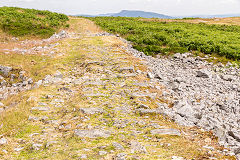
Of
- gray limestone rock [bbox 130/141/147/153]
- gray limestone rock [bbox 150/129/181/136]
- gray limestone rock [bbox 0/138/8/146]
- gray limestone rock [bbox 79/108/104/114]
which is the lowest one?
gray limestone rock [bbox 130/141/147/153]

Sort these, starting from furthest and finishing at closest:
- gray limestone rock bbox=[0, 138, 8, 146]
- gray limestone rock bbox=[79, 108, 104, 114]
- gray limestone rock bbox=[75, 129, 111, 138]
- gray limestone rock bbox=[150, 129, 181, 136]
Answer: gray limestone rock bbox=[79, 108, 104, 114] → gray limestone rock bbox=[150, 129, 181, 136] → gray limestone rock bbox=[75, 129, 111, 138] → gray limestone rock bbox=[0, 138, 8, 146]

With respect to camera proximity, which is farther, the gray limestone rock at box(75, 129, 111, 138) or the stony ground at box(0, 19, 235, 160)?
the gray limestone rock at box(75, 129, 111, 138)

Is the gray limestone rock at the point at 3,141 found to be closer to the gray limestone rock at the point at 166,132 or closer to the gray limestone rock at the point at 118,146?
A: the gray limestone rock at the point at 118,146

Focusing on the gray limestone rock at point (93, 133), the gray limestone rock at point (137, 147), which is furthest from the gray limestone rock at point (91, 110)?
the gray limestone rock at point (137, 147)

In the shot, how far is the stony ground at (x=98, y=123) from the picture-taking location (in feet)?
22.1

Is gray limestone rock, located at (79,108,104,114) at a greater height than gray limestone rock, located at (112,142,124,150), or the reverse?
gray limestone rock, located at (79,108,104,114)

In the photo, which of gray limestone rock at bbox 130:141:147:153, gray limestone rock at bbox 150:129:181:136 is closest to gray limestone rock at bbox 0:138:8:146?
gray limestone rock at bbox 130:141:147:153

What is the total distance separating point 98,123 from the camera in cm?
868

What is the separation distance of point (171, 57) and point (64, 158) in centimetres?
1831

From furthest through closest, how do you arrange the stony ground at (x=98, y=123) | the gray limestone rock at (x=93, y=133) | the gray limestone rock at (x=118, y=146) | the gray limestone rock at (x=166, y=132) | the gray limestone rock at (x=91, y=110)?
the gray limestone rock at (x=91, y=110) < the gray limestone rock at (x=166, y=132) < the gray limestone rock at (x=93, y=133) < the gray limestone rock at (x=118, y=146) < the stony ground at (x=98, y=123)

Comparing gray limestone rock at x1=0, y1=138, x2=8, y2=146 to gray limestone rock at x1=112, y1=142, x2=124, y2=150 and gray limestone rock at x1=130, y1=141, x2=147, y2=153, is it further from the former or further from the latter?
gray limestone rock at x1=130, y1=141, x2=147, y2=153

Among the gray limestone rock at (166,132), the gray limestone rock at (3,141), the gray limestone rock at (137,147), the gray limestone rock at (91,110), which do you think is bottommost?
the gray limestone rock at (137,147)

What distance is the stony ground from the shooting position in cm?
675

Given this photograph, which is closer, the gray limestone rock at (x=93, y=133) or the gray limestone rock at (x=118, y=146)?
the gray limestone rock at (x=118, y=146)
